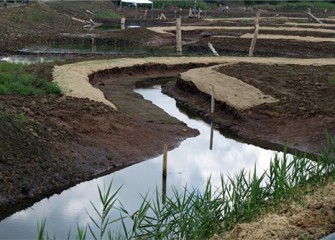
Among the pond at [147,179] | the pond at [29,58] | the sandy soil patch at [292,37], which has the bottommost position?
the pond at [147,179]

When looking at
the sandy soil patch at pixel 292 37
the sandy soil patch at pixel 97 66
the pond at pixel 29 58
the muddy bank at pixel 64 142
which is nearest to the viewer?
the muddy bank at pixel 64 142

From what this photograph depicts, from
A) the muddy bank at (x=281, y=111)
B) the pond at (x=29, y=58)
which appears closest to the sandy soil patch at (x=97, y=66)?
the muddy bank at (x=281, y=111)

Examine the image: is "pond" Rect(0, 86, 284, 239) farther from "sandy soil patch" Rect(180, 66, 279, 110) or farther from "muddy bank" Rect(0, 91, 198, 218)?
"sandy soil patch" Rect(180, 66, 279, 110)

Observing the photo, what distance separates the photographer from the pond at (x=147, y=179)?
12.6 meters

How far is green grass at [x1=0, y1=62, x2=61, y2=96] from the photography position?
816 inches

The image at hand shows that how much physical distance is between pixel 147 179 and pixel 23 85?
308 inches

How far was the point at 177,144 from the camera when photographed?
1952 cm

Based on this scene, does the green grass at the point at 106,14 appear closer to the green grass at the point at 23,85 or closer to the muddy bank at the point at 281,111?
the muddy bank at the point at 281,111

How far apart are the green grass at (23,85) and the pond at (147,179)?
16.6 ft

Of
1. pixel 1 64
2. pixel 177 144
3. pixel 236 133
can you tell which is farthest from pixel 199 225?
pixel 1 64

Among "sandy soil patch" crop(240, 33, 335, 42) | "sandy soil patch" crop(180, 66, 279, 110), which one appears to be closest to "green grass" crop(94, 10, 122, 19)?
"sandy soil patch" crop(240, 33, 335, 42)

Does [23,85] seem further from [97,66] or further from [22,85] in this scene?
[97,66]

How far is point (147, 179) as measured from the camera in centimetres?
1573

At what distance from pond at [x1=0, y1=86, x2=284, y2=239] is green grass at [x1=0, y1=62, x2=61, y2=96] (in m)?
5.05
